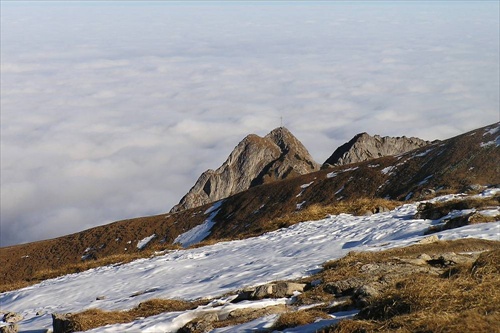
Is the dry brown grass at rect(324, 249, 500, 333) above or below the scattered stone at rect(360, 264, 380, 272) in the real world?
above

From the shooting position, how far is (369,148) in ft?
413

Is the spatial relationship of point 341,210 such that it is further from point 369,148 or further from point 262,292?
point 369,148

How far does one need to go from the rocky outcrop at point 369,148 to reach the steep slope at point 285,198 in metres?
42.0

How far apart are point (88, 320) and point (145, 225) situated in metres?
65.2

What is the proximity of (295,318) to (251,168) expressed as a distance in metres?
124

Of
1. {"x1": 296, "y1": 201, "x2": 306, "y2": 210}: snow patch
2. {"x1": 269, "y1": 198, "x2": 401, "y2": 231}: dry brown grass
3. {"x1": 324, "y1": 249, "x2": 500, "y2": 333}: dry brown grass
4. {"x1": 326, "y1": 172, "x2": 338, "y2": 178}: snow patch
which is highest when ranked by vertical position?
{"x1": 324, "y1": 249, "x2": 500, "y2": 333}: dry brown grass

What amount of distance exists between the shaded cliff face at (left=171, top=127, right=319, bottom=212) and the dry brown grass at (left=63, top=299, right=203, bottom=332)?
4008 inches

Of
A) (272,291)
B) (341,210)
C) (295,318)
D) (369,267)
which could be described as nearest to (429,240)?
(369,267)

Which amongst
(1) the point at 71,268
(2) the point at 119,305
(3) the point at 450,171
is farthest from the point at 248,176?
(2) the point at 119,305

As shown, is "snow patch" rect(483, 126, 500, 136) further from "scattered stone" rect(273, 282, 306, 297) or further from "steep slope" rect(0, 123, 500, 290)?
"scattered stone" rect(273, 282, 306, 297)

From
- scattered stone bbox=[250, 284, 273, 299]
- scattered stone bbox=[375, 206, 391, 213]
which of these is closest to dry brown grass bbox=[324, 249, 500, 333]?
scattered stone bbox=[250, 284, 273, 299]

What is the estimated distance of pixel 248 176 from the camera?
13412 cm

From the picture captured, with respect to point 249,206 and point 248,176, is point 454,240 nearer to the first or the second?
point 249,206

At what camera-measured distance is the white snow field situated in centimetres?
1708
